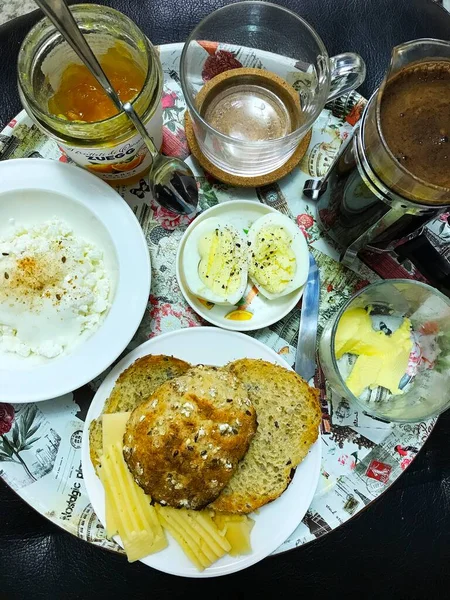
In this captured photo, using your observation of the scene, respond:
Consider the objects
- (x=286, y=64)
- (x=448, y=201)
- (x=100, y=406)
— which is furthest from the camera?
(x=286, y=64)

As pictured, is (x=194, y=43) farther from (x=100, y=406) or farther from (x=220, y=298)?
(x=100, y=406)

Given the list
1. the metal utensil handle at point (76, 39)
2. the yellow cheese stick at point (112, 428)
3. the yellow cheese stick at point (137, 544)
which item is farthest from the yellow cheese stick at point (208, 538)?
the metal utensil handle at point (76, 39)

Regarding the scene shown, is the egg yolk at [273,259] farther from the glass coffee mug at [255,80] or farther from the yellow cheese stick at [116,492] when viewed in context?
the yellow cheese stick at [116,492]

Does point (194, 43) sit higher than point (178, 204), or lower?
higher

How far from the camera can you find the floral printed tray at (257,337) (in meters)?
1.26

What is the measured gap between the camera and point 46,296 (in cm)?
119

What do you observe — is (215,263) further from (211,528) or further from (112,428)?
(211,528)

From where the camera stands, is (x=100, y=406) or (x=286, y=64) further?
(x=286, y=64)

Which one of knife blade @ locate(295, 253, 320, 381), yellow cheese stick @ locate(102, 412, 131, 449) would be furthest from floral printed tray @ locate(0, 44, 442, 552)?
yellow cheese stick @ locate(102, 412, 131, 449)

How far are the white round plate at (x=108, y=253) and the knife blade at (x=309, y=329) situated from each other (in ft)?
1.33

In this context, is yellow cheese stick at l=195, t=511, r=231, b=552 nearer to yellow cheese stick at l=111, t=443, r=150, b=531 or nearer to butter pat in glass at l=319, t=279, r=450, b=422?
yellow cheese stick at l=111, t=443, r=150, b=531

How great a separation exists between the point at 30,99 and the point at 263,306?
694 millimetres

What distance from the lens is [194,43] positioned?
1.25 m

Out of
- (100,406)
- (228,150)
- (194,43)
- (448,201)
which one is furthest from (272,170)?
(100,406)
